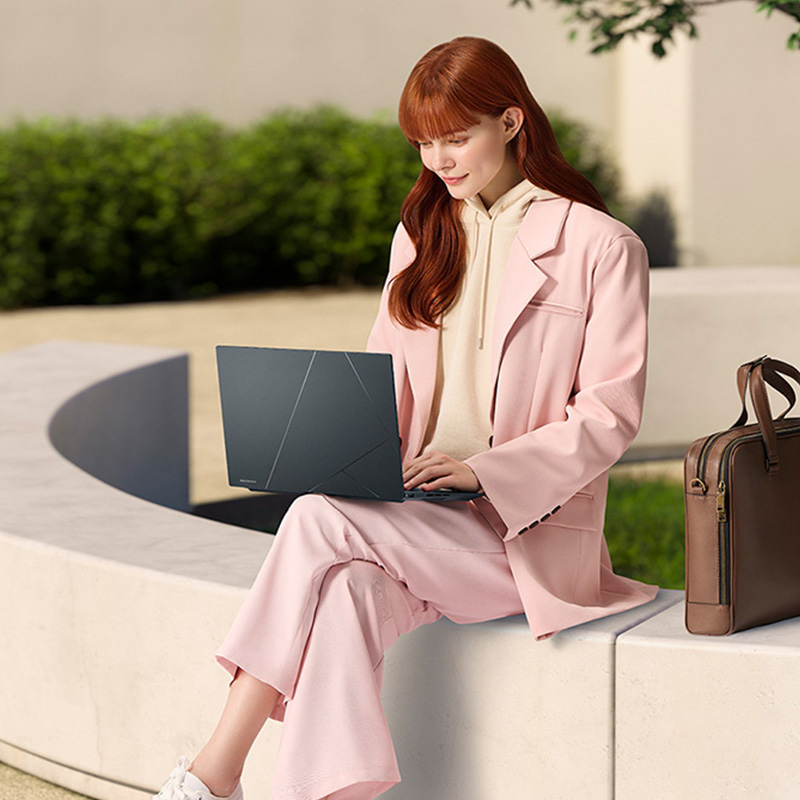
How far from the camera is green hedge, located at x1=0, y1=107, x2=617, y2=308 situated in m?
11.9

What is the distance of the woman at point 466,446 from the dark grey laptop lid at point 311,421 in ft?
0.23

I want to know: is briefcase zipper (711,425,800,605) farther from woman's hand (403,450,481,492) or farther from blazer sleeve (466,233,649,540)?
Answer: woman's hand (403,450,481,492)

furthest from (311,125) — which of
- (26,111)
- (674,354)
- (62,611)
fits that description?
(62,611)

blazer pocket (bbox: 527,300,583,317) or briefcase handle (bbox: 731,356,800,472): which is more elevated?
blazer pocket (bbox: 527,300,583,317)

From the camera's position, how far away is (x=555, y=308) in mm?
2564

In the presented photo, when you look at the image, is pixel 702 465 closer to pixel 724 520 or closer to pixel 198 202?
pixel 724 520

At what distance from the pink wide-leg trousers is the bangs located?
2.29 ft

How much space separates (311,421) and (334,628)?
14.0 inches

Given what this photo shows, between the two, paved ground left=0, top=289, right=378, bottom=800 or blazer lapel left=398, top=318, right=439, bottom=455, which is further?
paved ground left=0, top=289, right=378, bottom=800

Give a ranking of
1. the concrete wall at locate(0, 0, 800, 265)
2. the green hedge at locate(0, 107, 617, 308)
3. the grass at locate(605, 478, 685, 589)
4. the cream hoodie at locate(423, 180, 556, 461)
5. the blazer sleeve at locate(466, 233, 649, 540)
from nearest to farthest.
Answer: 1. the blazer sleeve at locate(466, 233, 649, 540)
2. the cream hoodie at locate(423, 180, 556, 461)
3. the grass at locate(605, 478, 685, 589)
4. the green hedge at locate(0, 107, 617, 308)
5. the concrete wall at locate(0, 0, 800, 265)

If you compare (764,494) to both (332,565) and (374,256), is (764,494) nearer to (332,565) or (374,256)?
(332,565)

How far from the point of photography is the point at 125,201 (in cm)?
1223

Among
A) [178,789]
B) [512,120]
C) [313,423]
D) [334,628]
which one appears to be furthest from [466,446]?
[178,789]

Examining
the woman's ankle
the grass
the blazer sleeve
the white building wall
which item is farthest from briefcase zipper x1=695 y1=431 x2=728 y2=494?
the white building wall
